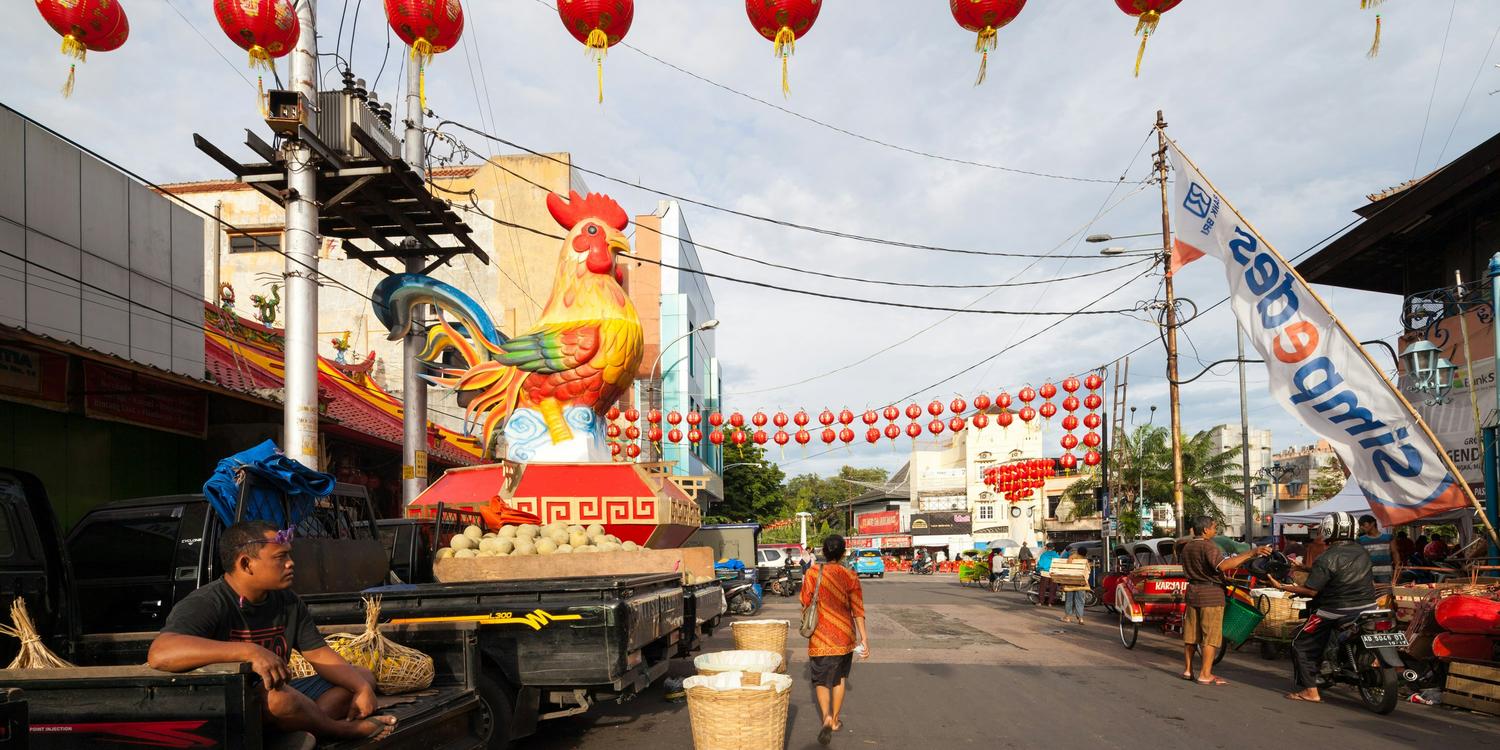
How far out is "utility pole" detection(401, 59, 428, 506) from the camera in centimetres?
1450

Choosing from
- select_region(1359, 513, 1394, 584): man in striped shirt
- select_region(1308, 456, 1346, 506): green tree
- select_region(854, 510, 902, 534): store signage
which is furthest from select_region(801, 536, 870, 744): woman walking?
select_region(854, 510, 902, 534): store signage

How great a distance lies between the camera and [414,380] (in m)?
15.4

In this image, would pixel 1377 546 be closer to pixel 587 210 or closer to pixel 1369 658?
pixel 1369 658

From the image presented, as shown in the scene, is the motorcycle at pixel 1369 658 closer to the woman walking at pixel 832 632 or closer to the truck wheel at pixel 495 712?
the woman walking at pixel 832 632

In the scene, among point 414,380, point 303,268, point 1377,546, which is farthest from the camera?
point 1377,546

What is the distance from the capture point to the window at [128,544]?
Answer: 723cm

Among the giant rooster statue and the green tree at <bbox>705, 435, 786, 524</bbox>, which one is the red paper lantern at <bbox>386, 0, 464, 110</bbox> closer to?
the giant rooster statue

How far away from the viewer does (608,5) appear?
9117 millimetres

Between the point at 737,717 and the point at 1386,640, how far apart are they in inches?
251

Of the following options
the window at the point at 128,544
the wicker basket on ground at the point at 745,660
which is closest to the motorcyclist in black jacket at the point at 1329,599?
the wicker basket on ground at the point at 745,660

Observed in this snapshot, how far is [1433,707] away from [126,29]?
550 inches

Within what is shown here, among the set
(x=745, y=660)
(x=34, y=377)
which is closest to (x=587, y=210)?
(x=34, y=377)

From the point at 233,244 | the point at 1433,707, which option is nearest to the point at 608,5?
the point at 1433,707

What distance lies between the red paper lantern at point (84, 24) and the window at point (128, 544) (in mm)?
4597
